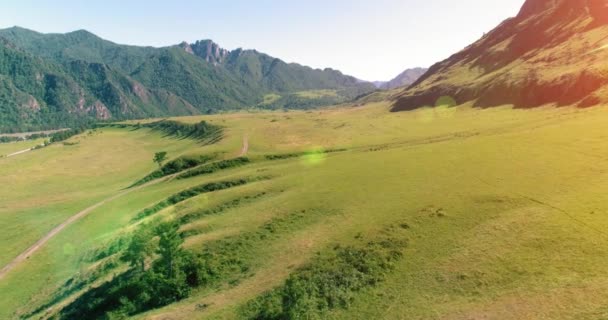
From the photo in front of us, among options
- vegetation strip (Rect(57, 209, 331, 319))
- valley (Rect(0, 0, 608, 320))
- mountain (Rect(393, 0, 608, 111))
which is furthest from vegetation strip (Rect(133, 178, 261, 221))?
mountain (Rect(393, 0, 608, 111))

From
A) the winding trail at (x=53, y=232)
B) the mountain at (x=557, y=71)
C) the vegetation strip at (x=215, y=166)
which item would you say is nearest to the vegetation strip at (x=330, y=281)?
the winding trail at (x=53, y=232)

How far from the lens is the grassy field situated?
3381cm

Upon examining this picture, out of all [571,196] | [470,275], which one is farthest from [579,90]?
[470,275]

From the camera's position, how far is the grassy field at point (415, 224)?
1331 inches

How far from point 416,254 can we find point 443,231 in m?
5.58

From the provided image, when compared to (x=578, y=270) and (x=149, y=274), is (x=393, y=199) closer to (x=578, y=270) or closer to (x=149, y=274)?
(x=578, y=270)

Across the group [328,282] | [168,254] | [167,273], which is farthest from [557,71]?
[167,273]

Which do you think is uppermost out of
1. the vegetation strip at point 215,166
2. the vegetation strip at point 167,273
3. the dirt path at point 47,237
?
the vegetation strip at point 215,166

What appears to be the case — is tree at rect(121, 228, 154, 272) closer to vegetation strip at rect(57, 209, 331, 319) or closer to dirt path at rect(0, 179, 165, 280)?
vegetation strip at rect(57, 209, 331, 319)

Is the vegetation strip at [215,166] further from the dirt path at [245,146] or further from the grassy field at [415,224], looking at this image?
the dirt path at [245,146]

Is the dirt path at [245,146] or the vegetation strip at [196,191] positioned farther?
the dirt path at [245,146]

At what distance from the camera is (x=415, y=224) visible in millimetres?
47281

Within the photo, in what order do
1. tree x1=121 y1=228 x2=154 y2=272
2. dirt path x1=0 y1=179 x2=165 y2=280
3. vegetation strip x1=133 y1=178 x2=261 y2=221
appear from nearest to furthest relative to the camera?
tree x1=121 y1=228 x2=154 y2=272
dirt path x1=0 y1=179 x2=165 y2=280
vegetation strip x1=133 y1=178 x2=261 y2=221

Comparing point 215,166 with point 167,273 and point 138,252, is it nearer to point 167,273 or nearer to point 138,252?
point 138,252
